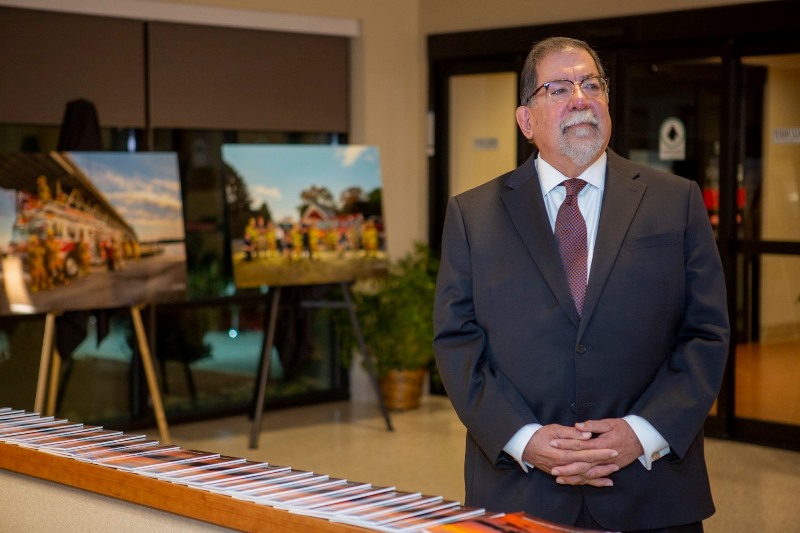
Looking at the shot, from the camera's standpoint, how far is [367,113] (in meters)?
8.21

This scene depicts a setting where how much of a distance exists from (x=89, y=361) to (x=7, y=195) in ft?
5.34

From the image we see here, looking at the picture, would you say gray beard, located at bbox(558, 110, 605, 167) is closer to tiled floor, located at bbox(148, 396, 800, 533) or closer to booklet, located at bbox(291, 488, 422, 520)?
booklet, located at bbox(291, 488, 422, 520)

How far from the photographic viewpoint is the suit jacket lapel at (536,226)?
2.63 m

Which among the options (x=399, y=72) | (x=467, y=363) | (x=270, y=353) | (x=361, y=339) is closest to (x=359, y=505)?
(x=467, y=363)

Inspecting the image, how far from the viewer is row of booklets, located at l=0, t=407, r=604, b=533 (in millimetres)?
1859

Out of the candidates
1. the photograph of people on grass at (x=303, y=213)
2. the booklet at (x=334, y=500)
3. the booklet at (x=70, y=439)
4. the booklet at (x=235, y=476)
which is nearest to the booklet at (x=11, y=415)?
the booklet at (x=70, y=439)

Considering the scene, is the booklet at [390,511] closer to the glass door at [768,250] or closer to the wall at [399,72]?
the glass door at [768,250]

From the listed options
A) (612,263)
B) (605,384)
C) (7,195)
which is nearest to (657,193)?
(612,263)

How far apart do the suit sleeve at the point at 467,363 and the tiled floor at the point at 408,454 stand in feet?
9.27

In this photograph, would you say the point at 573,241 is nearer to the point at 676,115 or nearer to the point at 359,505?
the point at 359,505

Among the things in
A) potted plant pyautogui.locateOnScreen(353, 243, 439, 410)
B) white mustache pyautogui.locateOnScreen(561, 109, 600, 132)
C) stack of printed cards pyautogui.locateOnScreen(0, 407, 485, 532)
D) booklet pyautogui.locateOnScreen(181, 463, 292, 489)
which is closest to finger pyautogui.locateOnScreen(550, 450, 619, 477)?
stack of printed cards pyautogui.locateOnScreen(0, 407, 485, 532)

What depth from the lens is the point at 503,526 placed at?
72.4 inches

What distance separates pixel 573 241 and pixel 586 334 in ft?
0.77

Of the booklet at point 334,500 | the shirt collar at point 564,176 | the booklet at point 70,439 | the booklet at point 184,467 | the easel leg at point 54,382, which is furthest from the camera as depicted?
the easel leg at point 54,382
